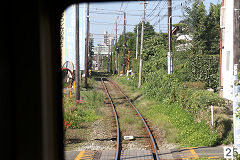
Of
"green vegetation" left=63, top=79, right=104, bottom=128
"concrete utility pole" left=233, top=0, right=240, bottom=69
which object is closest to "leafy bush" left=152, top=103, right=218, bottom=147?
"concrete utility pole" left=233, top=0, right=240, bottom=69

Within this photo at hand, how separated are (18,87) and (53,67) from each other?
598 mm

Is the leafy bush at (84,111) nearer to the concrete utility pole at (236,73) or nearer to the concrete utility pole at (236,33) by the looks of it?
the concrete utility pole at (236,73)

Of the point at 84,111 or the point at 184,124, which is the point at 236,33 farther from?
the point at 84,111

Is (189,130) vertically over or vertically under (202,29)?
under

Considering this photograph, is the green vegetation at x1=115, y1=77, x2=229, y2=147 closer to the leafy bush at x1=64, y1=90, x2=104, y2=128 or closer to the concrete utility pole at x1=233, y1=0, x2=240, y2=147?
the concrete utility pole at x1=233, y1=0, x2=240, y2=147

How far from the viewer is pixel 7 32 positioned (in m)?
2.38

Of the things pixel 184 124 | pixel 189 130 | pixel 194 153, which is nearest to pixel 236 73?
pixel 194 153

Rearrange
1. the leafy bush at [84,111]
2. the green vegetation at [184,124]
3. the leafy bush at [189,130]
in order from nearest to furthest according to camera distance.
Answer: the leafy bush at [189,130] < the green vegetation at [184,124] < the leafy bush at [84,111]

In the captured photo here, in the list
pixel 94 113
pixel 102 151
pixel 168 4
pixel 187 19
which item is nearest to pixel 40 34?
pixel 102 151

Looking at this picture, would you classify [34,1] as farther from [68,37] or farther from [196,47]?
[68,37]

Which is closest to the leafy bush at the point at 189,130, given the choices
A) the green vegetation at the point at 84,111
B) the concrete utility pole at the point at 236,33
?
the concrete utility pole at the point at 236,33

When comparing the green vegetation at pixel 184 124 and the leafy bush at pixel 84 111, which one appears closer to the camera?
the green vegetation at pixel 184 124

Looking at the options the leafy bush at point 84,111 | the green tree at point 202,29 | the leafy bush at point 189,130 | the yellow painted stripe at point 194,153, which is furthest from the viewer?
the green tree at point 202,29

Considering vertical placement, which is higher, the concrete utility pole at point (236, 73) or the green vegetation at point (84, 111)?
the concrete utility pole at point (236, 73)
